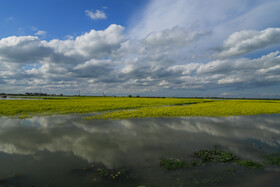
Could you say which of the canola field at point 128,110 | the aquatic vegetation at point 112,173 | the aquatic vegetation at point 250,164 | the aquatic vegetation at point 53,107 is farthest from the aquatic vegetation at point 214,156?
the aquatic vegetation at point 53,107

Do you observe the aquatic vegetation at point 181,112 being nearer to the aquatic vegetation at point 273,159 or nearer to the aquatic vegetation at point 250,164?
the aquatic vegetation at point 273,159

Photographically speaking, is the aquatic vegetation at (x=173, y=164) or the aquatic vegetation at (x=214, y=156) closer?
the aquatic vegetation at (x=173, y=164)

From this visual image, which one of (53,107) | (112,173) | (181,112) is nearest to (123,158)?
(112,173)

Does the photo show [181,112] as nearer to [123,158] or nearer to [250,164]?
[250,164]

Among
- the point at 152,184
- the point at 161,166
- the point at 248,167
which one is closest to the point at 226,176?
the point at 248,167

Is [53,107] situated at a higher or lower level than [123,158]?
higher

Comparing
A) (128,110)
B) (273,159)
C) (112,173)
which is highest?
(128,110)

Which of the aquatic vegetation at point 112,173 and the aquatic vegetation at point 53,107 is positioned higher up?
the aquatic vegetation at point 53,107

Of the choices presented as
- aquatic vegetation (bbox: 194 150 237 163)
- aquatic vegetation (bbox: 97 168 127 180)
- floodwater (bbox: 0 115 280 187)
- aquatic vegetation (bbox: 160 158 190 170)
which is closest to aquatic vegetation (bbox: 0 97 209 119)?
floodwater (bbox: 0 115 280 187)

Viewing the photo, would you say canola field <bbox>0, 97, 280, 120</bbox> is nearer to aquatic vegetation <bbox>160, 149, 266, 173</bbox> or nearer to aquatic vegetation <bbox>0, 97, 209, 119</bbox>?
aquatic vegetation <bbox>0, 97, 209, 119</bbox>

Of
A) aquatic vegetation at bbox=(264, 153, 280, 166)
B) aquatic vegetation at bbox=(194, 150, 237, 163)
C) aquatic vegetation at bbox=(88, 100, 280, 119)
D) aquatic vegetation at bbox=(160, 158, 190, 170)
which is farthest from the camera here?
aquatic vegetation at bbox=(88, 100, 280, 119)

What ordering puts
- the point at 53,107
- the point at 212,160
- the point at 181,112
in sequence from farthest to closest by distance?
the point at 53,107 < the point at 181,112 < the point at 212,160

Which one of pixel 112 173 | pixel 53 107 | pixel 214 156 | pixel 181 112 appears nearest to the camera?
pixel 112 173

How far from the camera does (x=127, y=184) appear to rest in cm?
526
